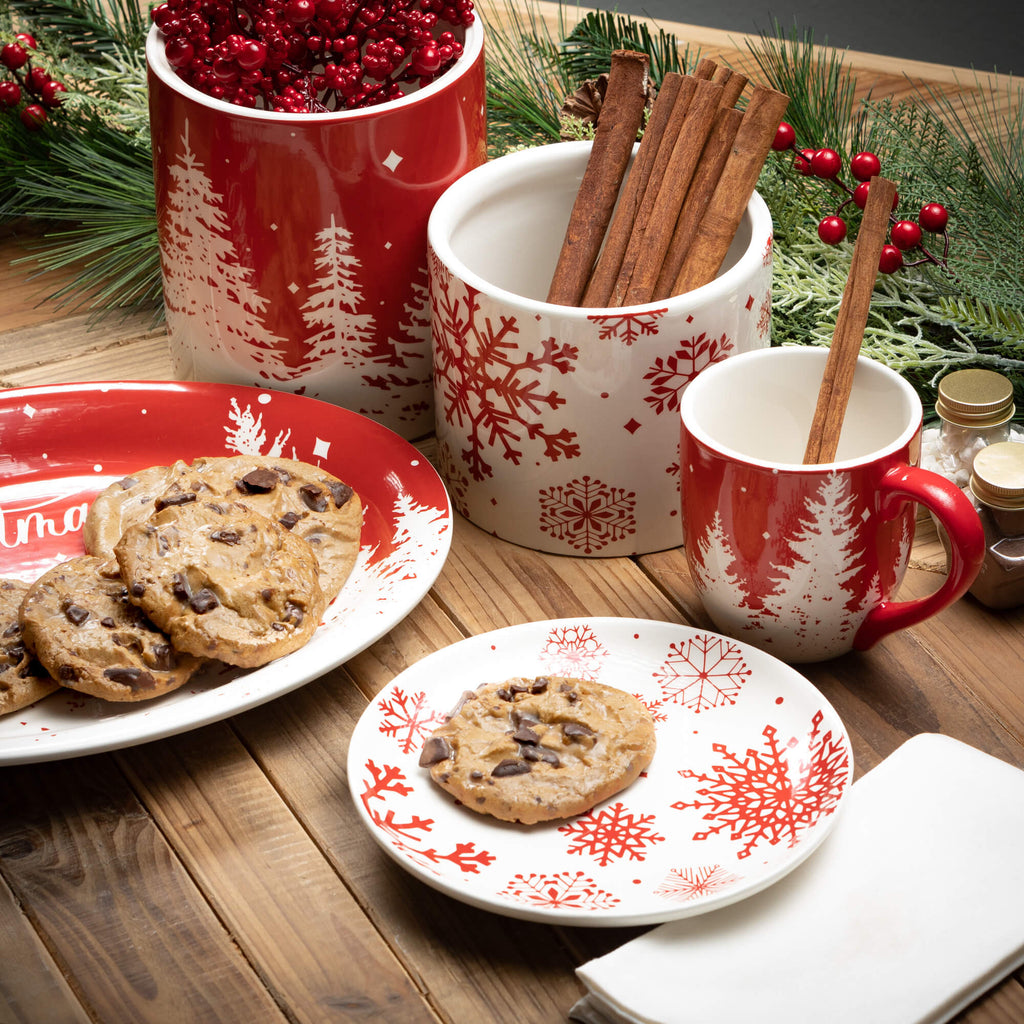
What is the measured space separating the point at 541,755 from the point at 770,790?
0.12 meters

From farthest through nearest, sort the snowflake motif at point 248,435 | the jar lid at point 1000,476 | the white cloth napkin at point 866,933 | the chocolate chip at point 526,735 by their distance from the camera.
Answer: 1. the snowflake motif at point 248,435
2. the jar lid at point 1000,476
3. the chocolate chip at point 526,735
4. the white cloth napkin at point 866,933

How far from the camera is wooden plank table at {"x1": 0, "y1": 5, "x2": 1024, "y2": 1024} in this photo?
60 cm

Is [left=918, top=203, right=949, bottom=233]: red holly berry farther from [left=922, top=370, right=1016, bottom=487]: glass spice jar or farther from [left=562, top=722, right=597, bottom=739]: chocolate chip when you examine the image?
[left=562, top=722, right=597, bottom=739]: chocolate chip

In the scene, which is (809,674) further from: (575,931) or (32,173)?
(32,173)

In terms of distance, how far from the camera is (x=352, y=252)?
0.86 m

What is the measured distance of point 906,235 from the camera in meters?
0.95

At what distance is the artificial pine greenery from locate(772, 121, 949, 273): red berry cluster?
1.1 inches

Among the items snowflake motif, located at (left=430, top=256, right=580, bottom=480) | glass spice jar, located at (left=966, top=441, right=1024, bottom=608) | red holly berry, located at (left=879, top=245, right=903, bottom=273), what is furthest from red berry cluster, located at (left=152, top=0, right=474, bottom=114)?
glass spice jar, located at (left=966, top=441, right=1024, bottom=608)

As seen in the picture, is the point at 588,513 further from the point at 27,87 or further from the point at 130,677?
the point at 27,87

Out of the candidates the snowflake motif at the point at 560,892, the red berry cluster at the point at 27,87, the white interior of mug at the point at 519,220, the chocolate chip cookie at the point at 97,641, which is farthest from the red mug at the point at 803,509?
the red berry cluster at the point at 27,87

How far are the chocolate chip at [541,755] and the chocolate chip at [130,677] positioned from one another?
0.21 meters

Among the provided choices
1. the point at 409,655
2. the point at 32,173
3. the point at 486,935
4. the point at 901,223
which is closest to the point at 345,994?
the point at 486,935

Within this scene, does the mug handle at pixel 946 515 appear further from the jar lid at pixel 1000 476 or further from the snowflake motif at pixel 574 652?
the snowflake motif at pixel 574 652

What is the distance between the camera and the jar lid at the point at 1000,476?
765mm
